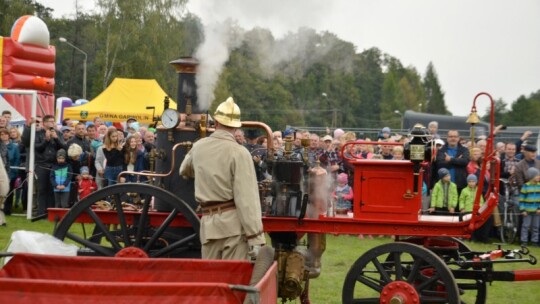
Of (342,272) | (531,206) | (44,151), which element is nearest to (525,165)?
(531,206)

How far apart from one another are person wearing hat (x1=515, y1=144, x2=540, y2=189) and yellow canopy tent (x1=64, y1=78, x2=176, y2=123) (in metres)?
10.6

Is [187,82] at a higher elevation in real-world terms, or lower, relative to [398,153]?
higher

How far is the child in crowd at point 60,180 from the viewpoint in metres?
13.6

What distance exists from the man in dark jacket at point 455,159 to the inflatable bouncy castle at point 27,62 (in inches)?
338

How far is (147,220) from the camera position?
7184mm

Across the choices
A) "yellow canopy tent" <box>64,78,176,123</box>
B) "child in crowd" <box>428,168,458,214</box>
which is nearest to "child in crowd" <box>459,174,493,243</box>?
"child in crowd" <box>428,168,458,214</box>

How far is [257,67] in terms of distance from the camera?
899cm

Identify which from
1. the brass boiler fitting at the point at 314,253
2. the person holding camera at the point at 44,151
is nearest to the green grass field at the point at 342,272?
the person holding camera at the point at 44,151

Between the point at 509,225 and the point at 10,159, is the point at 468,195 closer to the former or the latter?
the point at 509,225

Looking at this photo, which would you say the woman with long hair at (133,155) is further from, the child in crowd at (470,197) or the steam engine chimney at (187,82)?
the steam engine chimney at (187,82)

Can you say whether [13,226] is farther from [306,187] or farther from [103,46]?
[103,46]

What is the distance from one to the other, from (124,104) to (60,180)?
8964mm

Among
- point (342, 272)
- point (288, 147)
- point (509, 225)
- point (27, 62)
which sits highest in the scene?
point (27, 62)

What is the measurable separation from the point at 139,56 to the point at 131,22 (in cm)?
449
